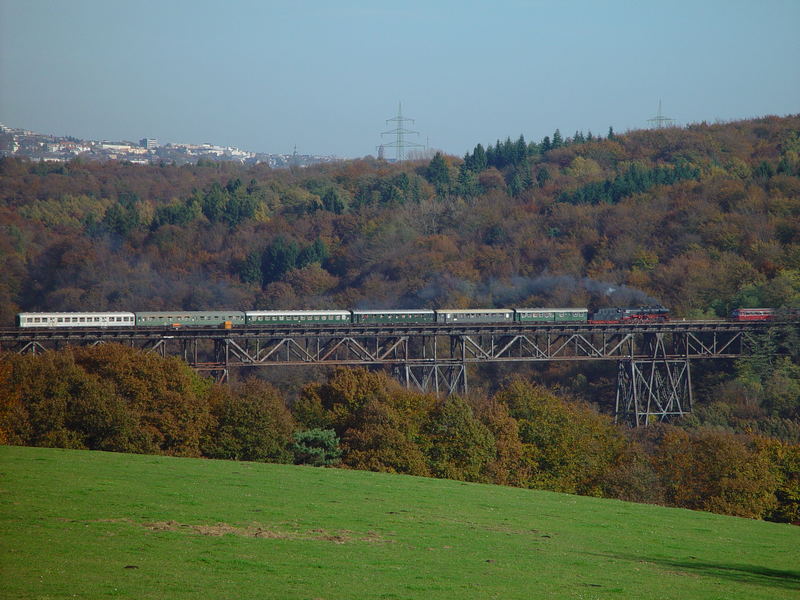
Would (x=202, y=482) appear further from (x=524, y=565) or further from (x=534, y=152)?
(x=534, y=152)

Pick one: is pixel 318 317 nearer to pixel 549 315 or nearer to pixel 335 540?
pixel 549 315

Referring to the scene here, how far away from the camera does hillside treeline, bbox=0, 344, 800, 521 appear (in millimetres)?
36469

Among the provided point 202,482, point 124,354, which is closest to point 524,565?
point 202,482

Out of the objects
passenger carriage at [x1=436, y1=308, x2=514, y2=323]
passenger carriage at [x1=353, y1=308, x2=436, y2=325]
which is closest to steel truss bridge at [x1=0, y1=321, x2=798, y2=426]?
passenger carriage at [x1=436, y1=308, x2=514, y2=323]

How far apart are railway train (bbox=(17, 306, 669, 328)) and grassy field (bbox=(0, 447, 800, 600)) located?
39.9 meters

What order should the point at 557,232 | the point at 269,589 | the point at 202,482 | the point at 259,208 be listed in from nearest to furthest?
1. the point at 269,589
2. the point at 202,482
3. the point at 557,232
4. the point at 259,208

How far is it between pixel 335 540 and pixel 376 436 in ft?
59.9

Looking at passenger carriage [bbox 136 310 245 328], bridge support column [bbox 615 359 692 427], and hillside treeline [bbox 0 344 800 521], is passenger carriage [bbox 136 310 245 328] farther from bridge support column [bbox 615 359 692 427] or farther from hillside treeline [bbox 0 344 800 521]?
bridge support column [bbox 615 359 692 427]

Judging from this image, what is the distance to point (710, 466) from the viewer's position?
38312mm

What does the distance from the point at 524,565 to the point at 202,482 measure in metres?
10.5

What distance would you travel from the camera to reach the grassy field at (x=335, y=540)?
53.3ft

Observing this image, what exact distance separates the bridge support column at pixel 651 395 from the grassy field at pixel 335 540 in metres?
37.2

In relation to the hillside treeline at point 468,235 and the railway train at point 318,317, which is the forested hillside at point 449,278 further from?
the railway train at point 318,317

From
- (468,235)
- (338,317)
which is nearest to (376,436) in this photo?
(338,317)
